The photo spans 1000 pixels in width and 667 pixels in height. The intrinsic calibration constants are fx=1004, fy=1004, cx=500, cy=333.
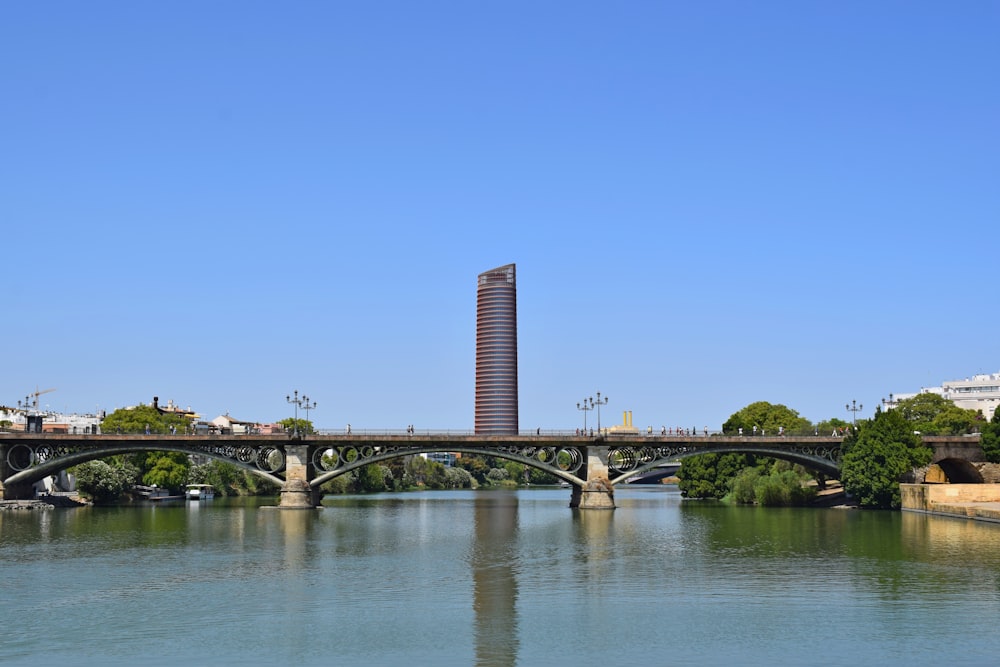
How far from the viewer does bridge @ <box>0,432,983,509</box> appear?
11006 cm

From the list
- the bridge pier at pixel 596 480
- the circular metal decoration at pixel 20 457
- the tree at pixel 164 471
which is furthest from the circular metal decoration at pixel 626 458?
the circular metal decoration at pixel 20 457

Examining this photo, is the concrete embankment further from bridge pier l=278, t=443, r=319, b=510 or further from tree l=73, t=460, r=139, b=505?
tree l=73, t=460, r=139, b=505

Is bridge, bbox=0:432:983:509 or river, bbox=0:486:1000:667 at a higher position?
bridge, bbox=0:432:983:509

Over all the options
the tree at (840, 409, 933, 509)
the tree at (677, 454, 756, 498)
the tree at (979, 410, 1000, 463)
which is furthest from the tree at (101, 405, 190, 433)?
the tree at (979, 410, 1000, 463)

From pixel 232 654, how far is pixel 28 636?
8.40 metres

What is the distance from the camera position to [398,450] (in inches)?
4454

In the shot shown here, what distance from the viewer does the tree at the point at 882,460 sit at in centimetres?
10181

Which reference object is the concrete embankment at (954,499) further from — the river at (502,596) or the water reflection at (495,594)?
the water reflection at (495,594)

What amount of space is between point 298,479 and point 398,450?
37.5 feet

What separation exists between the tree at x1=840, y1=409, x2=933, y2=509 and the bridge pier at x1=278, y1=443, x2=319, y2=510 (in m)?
57.4

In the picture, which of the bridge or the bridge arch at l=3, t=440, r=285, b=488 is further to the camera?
the bridge arch at l=3, t=440, r=285, b=488

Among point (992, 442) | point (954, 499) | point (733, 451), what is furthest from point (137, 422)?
point (992, 442)

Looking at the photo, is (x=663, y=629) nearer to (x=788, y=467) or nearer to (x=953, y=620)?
(x=953, y=620)

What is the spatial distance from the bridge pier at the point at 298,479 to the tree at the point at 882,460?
2260 inches
